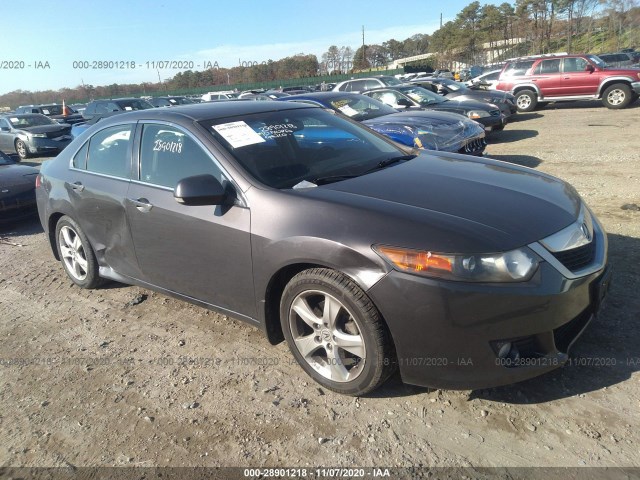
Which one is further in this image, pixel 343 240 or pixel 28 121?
pixel 28 121

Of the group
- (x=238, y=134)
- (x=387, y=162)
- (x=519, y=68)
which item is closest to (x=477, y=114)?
(x=519, y=68)

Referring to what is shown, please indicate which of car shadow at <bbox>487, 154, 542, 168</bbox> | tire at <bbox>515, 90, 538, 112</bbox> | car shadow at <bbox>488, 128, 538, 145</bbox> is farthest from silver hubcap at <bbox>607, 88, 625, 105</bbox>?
car shadow at <bbox>487, 154, 542, 168</bbox>

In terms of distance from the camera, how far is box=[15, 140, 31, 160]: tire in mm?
15055

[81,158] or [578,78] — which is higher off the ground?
[578,78]

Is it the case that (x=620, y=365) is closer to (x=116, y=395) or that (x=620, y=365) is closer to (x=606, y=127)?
(x=116, y=395)

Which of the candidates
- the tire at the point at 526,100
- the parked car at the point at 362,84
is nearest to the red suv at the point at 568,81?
the tire at the point at 526,100

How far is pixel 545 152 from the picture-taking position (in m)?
9.27

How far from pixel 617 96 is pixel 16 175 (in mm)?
15720

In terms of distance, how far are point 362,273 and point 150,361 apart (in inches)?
69.4

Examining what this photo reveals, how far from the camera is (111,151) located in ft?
13.2

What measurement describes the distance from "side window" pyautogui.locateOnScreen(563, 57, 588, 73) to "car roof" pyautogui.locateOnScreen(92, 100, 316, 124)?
14.6m

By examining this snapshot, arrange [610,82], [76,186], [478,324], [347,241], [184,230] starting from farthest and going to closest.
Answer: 1. [610,82]
2. [76,186]
3. [184,230]
4. [347,241]
5. [478,324]

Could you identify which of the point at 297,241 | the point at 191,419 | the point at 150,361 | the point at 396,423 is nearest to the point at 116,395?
the point at 150,361

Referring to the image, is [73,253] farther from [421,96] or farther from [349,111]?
[421,96]
